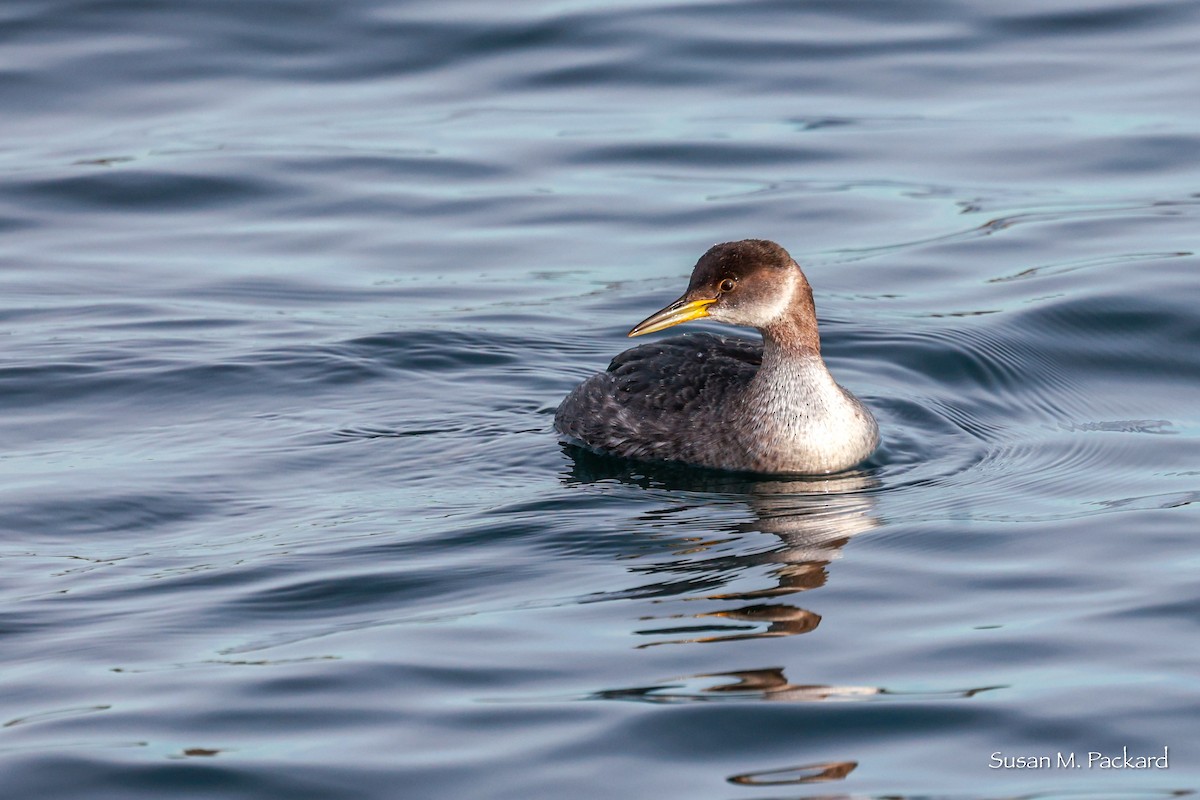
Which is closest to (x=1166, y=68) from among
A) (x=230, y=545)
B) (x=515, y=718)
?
(x=230, y=545)

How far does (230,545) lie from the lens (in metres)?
8.78

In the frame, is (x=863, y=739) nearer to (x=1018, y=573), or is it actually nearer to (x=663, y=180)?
(x=1018, y=573)

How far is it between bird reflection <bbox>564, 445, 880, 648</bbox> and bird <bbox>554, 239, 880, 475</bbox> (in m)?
0.10

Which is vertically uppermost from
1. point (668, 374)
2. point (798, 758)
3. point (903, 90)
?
point (903, 90)

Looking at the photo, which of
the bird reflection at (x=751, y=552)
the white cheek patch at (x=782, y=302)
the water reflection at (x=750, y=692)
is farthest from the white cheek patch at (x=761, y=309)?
the water reflection at (x=750, y=692)

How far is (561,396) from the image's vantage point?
38.8 feet

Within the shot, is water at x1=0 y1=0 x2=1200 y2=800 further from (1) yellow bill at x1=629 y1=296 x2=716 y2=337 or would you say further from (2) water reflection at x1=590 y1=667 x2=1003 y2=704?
(1) yellow bill at x1=629 y1=296 x2=716 y2=337

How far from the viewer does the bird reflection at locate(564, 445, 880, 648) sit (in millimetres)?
7621

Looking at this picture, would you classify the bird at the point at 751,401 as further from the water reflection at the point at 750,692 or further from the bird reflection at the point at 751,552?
the water reflection at the point at 750,692

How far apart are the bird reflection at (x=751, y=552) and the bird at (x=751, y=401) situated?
98 mm

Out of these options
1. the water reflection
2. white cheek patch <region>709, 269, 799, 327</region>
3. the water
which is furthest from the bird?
the water reflection

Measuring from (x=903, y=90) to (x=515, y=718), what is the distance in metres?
13.4

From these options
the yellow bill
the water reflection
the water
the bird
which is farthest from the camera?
the yellow bill

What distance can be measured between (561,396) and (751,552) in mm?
3446
